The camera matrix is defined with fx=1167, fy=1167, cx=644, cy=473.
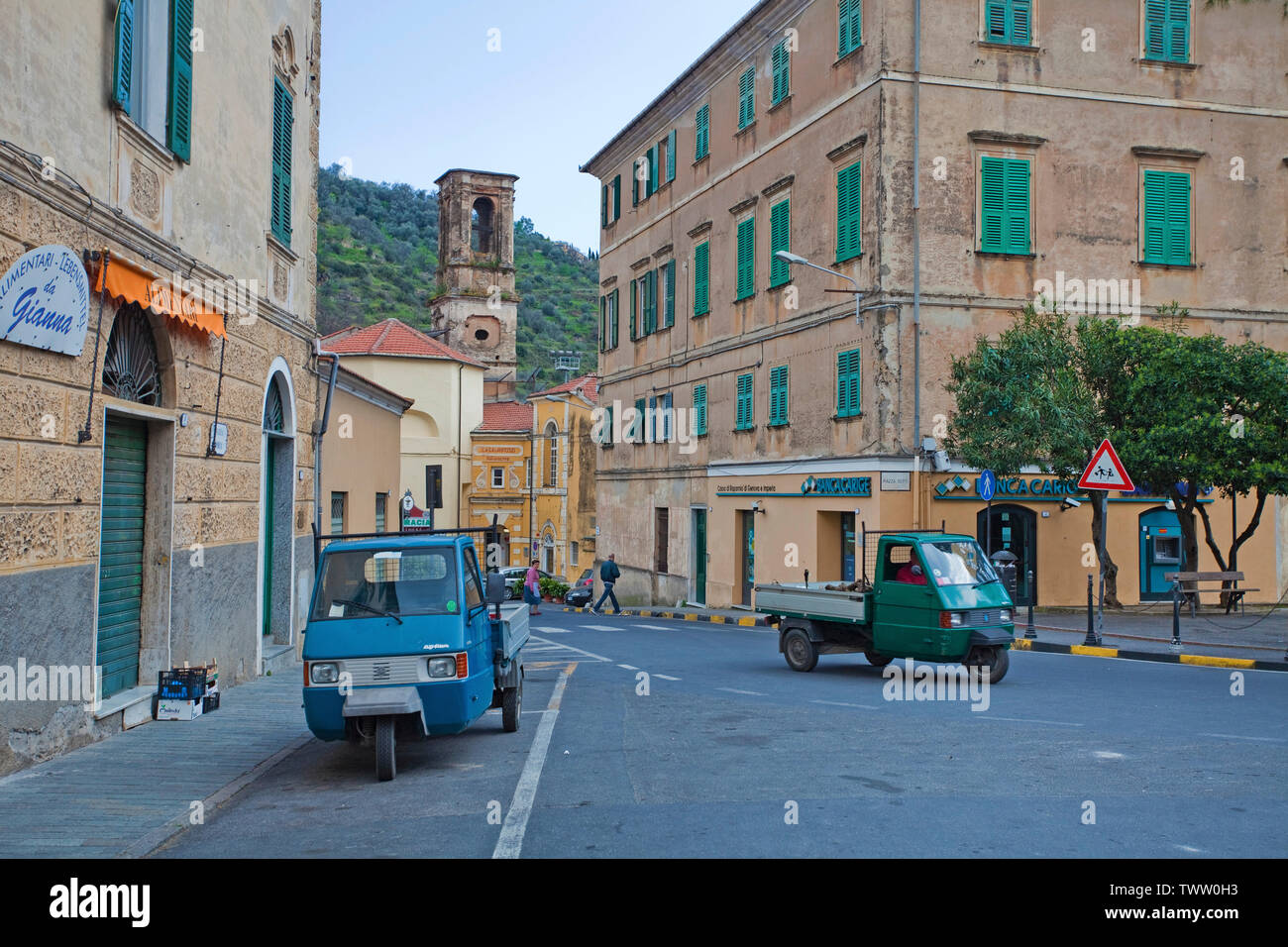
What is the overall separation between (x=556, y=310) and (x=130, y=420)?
11212cm

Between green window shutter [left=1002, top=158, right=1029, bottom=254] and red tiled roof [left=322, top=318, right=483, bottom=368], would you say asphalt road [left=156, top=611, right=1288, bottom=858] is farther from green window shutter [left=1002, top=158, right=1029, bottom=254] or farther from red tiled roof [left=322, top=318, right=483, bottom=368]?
red tiled roof [left=322, top=318, right=483, bottom=368]

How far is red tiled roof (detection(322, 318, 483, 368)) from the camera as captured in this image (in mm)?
55562

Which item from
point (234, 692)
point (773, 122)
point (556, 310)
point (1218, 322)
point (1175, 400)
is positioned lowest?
point (234, 692)

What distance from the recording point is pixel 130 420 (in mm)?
12188

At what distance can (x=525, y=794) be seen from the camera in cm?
844

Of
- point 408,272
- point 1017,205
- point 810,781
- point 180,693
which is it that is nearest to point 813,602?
point 810,781

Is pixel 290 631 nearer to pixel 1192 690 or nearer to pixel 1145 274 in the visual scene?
pixel 1192 690

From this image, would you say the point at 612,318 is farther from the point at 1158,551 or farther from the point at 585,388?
the point at 1158,551

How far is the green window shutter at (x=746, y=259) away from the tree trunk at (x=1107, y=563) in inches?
417

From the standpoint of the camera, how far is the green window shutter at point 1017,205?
25.2 meters

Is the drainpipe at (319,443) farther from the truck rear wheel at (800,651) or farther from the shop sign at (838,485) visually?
the shop sign at (838,485)

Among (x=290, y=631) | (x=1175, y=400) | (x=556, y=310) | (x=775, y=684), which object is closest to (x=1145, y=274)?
(x=1175, y=400)

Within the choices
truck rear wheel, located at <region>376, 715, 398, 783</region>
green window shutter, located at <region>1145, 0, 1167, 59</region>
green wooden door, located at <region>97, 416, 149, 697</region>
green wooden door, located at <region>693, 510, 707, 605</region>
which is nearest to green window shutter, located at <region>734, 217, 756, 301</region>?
green wooden door, located at <region>693, 510, 707, 605</region>

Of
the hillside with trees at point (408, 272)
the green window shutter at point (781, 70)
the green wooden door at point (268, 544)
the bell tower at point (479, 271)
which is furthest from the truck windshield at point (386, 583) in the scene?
the hillside with trees at point (408, 272)
